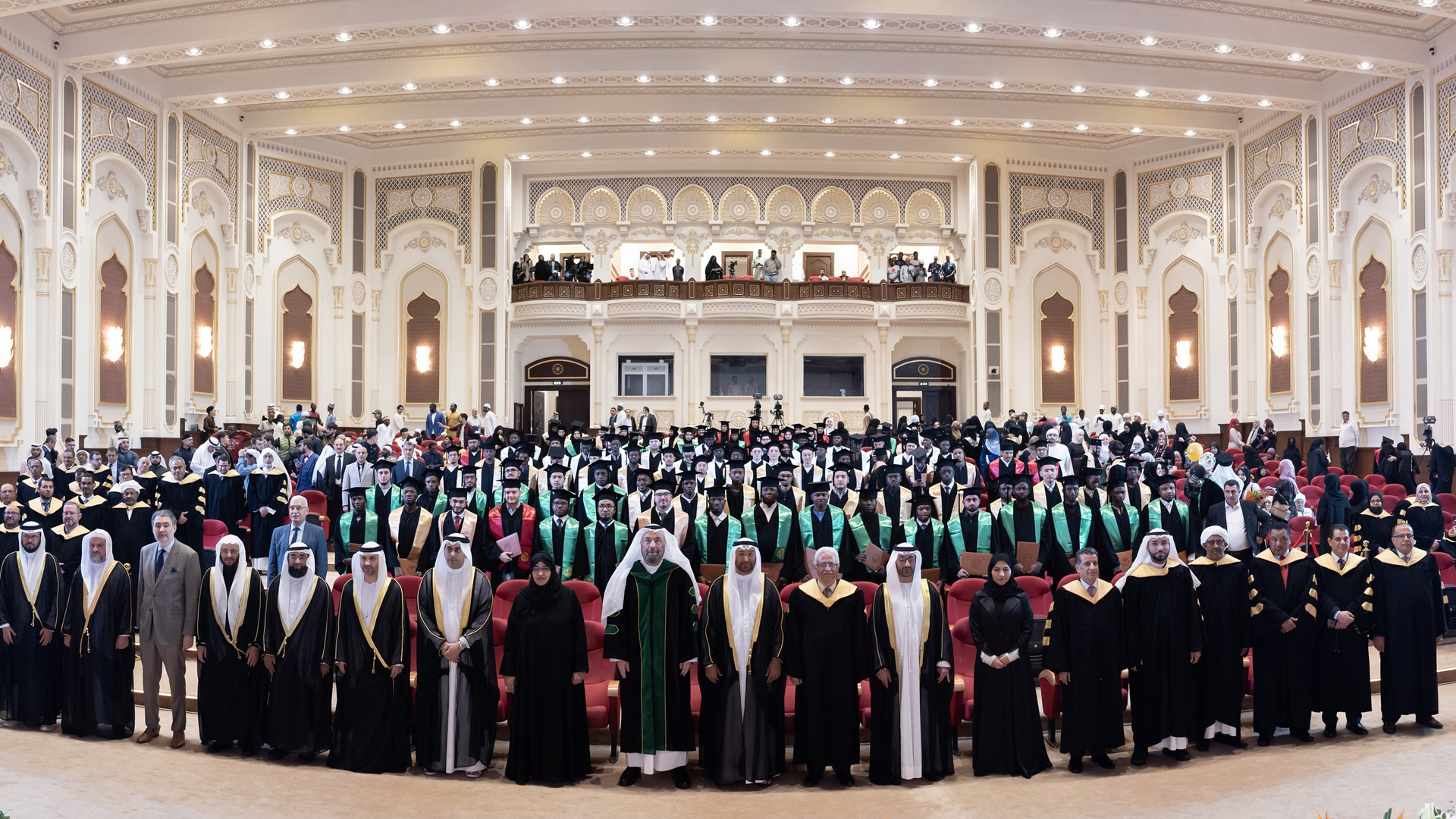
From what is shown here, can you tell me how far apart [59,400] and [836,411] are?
13.6 m

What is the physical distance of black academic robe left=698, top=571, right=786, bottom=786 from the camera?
5953mm

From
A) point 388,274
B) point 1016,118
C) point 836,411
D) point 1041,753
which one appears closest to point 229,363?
point 388,274

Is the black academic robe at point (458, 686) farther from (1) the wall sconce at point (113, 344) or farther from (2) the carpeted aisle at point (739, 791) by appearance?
(1) the wall sconce at point (113, 344)

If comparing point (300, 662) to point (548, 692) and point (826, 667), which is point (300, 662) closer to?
point (548, 692)

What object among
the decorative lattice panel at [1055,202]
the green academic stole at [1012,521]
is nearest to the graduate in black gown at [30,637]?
the green academic stole at [1012,521]

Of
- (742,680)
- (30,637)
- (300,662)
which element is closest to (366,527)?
(30,637)

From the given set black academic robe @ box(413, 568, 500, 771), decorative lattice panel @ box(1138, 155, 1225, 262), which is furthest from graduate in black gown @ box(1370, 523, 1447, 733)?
decorative lattice panel @ box(1138, 155, 1225, 262)

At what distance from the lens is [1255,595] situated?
661cm

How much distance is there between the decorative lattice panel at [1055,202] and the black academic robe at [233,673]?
18.8m

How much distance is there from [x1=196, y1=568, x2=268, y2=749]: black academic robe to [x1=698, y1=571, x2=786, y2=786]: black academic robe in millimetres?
2522

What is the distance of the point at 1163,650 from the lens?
6.30 metres

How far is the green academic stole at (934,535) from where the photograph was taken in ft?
28.1

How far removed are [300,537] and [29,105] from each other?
1069 cm

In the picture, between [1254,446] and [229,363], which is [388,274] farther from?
[1254,446]
